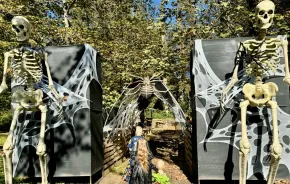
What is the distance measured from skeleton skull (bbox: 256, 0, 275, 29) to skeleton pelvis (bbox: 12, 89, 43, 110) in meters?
4.17

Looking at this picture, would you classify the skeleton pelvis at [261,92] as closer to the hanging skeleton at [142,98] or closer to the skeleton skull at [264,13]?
the skeleton skull at [264,13]

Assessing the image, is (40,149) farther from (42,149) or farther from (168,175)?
(168,175)

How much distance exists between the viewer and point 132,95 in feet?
32.3

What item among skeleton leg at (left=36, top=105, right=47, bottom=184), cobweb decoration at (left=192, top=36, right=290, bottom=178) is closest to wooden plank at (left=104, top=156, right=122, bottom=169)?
skeleton leg at (left=36, top=105, right=47, bottom=184)

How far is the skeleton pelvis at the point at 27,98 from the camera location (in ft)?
18.0

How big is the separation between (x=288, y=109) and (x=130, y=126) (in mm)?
6662

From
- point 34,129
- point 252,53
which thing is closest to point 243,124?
point 252,53

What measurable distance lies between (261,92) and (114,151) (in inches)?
230

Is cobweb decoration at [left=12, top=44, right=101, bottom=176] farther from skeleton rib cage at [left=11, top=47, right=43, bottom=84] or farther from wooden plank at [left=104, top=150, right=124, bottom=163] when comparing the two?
wooden plank at [left=104, top=150, right=124, bottom=163]

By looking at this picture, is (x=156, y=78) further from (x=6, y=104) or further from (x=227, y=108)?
(x=6, y=104)

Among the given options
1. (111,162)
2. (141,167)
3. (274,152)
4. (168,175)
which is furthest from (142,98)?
(274,152)

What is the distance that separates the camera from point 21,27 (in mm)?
5254

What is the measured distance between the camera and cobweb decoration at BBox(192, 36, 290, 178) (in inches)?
245

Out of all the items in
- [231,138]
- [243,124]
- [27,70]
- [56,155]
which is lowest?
[56,155]
